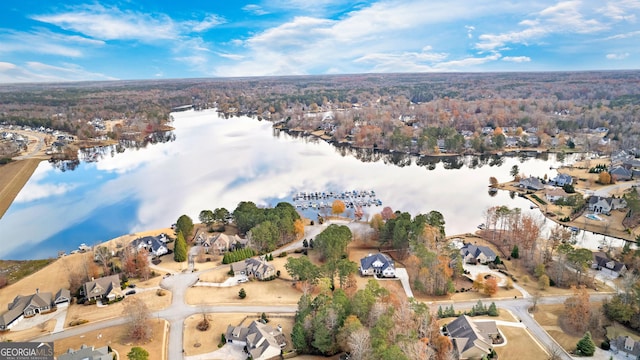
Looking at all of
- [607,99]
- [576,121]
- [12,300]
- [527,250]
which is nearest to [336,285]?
[527,250]

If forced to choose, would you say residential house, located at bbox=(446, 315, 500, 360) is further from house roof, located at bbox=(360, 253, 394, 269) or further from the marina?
the marina

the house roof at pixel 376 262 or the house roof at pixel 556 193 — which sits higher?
the house roof at pixel 556 193

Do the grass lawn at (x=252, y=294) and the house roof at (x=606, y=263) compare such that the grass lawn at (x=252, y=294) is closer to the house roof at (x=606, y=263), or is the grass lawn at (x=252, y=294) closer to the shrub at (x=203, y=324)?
the shrub at (x=203, y=324)

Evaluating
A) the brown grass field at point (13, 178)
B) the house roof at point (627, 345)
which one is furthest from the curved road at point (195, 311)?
the brown grass field at point (13, 178)

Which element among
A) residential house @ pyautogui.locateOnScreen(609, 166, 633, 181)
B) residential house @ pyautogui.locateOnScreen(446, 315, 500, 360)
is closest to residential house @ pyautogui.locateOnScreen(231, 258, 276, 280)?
residential house @ pyautogui.locateOnScreen(446, 315, 500, 360)

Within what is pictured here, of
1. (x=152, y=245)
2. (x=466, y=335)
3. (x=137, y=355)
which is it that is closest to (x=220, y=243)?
(x=152, y=245)

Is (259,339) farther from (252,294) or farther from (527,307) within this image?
(527,307)

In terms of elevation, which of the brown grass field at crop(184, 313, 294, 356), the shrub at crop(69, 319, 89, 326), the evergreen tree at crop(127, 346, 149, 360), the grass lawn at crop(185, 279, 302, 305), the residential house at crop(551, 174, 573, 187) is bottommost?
the grass lawn at crop(185, 279, 302, 305)
